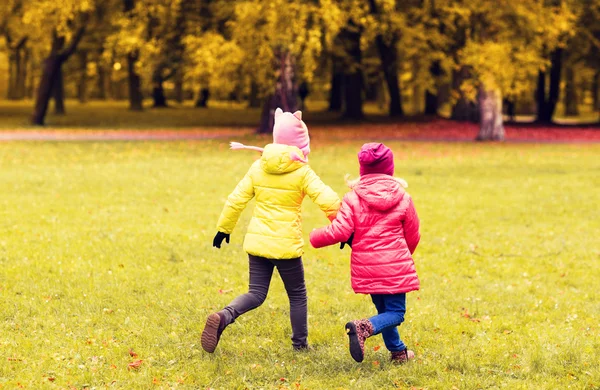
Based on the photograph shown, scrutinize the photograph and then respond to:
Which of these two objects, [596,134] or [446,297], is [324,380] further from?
[596,134]

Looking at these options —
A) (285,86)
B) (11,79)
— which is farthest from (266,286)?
(11,79)

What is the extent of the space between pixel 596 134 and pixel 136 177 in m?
24.7

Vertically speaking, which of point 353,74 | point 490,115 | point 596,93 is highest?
point 353,74

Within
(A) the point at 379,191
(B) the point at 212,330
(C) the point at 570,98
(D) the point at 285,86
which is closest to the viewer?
(A) the point at 379,191

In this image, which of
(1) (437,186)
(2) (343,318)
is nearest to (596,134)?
(1) (437,186)

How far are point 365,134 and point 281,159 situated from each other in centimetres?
2797

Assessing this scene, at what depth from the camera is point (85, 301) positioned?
7.86 meters

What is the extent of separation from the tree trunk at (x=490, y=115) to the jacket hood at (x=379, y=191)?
83.8ft

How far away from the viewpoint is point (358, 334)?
18.4ft

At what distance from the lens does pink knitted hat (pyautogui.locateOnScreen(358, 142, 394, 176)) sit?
227 inches

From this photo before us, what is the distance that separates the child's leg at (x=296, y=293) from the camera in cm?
613

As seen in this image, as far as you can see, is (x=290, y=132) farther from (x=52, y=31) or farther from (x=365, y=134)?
(x=52, y=31)

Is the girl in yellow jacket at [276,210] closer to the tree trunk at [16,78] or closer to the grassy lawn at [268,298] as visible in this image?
the grassy lawn at [268,298]

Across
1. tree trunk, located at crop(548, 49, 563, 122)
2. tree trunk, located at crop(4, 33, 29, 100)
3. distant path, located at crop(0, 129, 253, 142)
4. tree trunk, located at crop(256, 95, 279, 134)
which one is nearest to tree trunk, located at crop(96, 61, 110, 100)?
tree trunk, located at crop(4, 33, 29, 100)
